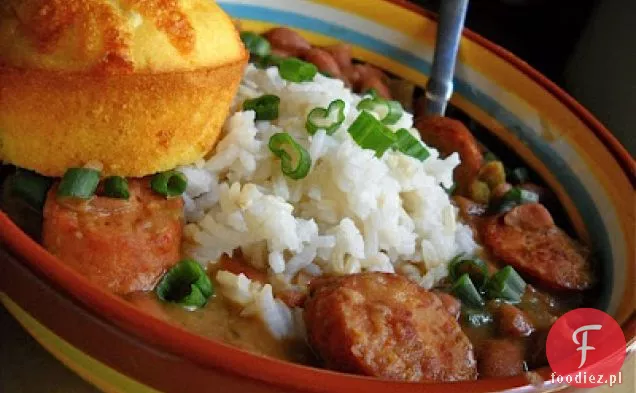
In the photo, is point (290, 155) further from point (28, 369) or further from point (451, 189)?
point (28, 369)

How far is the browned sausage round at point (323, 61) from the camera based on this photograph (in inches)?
83.2

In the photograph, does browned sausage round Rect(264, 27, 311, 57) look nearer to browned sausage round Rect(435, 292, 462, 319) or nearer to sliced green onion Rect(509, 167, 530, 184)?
sliced green onion Rect(509, 167, 530, 184)

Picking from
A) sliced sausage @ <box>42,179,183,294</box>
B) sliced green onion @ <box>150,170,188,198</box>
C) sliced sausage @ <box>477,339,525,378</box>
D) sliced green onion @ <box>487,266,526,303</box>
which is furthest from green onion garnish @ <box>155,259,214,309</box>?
sliced green onion @ <box>487,266,526,303</box>

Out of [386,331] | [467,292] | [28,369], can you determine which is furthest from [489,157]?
[28,369]

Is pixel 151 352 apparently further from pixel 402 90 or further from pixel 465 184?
pixel 402 90

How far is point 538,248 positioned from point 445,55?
708 millimetres

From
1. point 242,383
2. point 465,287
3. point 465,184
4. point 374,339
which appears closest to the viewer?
point 242,383

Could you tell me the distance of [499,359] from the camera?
140 cm

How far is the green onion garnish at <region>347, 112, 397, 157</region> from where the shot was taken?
5.45 feet

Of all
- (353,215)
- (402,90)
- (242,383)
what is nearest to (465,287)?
(353,215)

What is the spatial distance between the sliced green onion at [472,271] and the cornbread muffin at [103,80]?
2.17 feet

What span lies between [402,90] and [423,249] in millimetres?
814

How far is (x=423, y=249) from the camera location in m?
1.63

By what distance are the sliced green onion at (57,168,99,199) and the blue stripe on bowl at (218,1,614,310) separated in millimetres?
967
